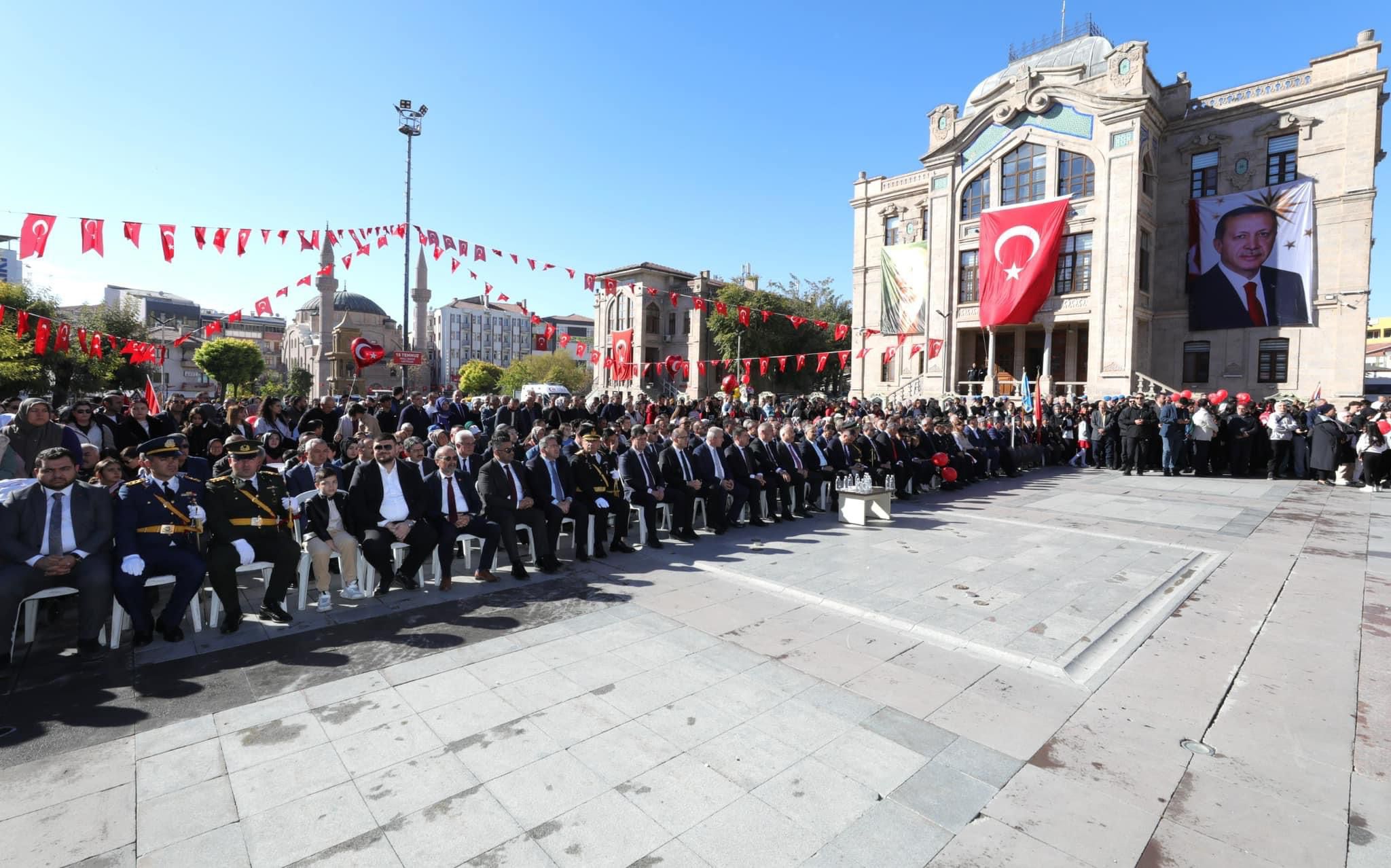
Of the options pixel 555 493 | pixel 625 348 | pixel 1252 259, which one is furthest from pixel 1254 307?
pixel 625 348

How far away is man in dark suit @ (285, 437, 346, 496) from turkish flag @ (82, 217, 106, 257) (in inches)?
357

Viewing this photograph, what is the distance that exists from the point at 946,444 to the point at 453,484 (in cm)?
1026

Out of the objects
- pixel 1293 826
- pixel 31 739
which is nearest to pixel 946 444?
pixel 1293 826

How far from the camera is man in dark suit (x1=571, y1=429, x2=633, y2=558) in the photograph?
794 cm

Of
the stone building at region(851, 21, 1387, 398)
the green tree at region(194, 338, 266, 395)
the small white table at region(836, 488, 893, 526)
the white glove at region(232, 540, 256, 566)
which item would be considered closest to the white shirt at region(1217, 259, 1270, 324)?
the stone building at region(851, 21, 1387, 398)

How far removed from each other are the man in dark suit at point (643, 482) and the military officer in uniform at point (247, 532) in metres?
3.78

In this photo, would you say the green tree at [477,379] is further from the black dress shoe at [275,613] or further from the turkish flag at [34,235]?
the black dress shoe at [275,613]

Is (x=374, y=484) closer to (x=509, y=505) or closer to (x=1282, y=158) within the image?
(x=509, y=505)

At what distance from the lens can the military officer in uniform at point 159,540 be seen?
5.00m

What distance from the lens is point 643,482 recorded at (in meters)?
8.62

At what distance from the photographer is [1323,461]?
Answer: 13.9 m

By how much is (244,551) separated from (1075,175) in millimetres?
31226

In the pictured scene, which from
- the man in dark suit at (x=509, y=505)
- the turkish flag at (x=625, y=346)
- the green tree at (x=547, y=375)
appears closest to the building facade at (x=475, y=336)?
the green tree at (x=547, y=375)

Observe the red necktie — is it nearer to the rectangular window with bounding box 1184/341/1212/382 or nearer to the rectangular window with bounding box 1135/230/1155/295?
the rectangular window with bounding box 1184/341/1212/382
